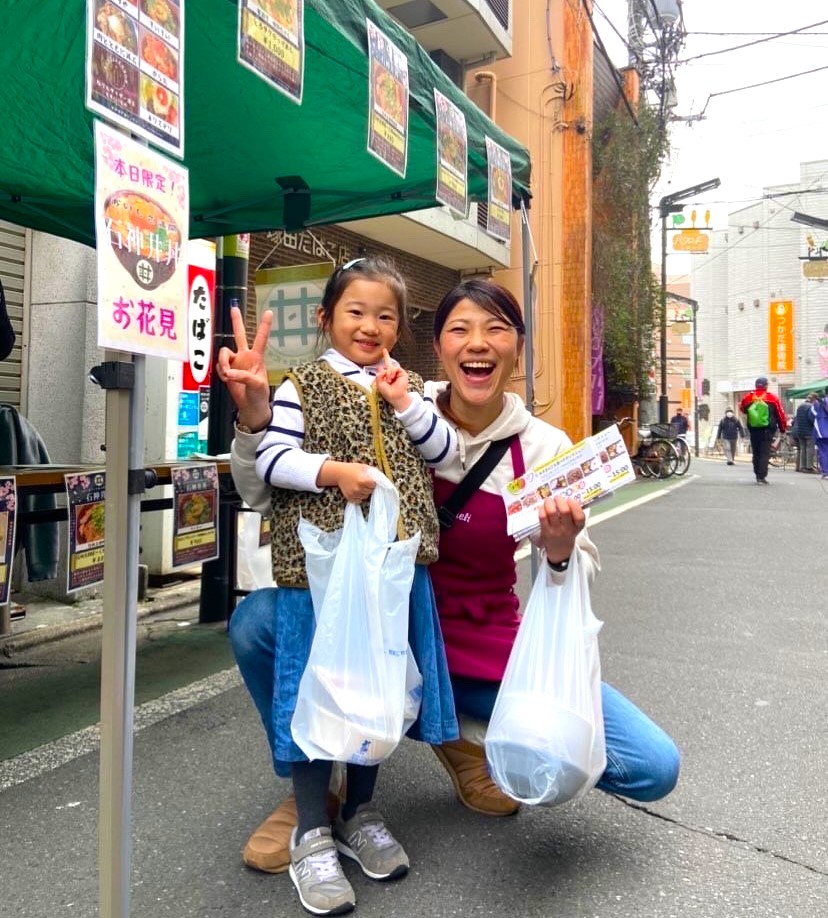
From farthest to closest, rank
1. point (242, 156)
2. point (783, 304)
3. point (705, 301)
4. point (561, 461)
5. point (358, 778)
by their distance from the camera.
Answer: point (705, 301) → point (783, 304) → point (242, 156) → point (358, 778) → point (561, 461)

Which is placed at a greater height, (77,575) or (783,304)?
(783,304)

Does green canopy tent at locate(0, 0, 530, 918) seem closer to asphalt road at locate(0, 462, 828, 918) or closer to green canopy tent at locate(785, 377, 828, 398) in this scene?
asphalt road at locate(0, 462, 828, 918)

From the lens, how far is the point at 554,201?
13109 mm

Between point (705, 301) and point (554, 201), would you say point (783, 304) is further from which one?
point (554, 201)

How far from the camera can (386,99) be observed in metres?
2.79

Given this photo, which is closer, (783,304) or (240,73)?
(240,73)

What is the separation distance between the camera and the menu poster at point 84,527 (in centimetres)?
296

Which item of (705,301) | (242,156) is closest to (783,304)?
(705,301)

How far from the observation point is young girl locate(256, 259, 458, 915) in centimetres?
188

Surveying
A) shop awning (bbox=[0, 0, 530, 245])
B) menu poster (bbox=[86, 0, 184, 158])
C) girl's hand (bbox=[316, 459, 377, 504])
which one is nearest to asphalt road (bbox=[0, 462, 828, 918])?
girl's hand (bbox=[316, 459, 377, 504])

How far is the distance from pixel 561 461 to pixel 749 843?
129 cm

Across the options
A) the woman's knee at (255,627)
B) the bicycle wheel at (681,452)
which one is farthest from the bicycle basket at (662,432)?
the woman's knee at (255,627)

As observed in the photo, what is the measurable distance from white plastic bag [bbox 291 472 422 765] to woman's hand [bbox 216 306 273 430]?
13.2 inches

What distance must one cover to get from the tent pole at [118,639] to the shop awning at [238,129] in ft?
4.94
